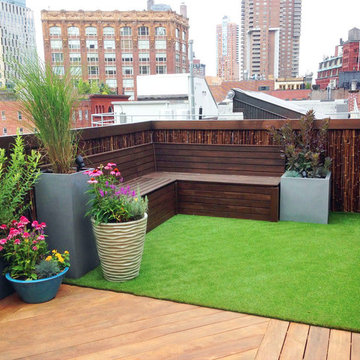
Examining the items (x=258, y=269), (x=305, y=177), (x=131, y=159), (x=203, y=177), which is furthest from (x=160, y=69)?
(x=258, y=269)

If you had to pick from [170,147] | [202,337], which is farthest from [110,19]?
[202,337]

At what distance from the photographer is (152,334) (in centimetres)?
243

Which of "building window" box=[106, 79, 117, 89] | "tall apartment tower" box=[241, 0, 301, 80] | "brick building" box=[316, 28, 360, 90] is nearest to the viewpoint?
"brick building" box=[316, 28, 360, 90]

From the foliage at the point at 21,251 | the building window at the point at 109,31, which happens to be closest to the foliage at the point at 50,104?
the foliage at the point at 21,251

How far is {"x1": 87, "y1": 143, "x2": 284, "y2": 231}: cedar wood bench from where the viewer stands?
4.79m

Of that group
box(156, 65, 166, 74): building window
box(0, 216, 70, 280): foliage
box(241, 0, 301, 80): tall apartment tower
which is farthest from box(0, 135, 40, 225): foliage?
box(241, 0, 301, 80): tall apartment tower

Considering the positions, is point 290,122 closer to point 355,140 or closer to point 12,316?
point 355,140

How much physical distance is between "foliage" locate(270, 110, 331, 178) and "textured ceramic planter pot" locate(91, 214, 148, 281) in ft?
7.90

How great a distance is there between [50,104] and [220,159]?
302 centimetres

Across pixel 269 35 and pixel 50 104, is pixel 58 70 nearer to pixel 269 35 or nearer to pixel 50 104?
pixel 50 104

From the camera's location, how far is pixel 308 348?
7.38ft

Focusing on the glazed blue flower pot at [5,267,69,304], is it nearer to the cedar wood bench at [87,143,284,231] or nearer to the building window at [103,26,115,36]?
the cedar wood bench at [87,143,284,231]

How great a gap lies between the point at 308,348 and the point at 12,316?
1.87 m

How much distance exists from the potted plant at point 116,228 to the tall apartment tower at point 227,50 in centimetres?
12808
